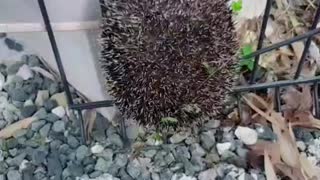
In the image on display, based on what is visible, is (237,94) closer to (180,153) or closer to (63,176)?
(180,153)

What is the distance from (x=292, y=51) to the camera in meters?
1.33

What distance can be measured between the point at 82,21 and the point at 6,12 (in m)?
0.14

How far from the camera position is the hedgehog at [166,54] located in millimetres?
1028

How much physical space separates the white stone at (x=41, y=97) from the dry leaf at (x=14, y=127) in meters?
0.04

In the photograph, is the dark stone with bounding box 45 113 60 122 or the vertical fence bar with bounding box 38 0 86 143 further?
the dark stone with bounding box 45 113 60 122

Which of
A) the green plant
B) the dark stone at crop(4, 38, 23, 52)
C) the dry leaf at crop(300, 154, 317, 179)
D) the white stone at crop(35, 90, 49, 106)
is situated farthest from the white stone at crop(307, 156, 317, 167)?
the dark stone at crop(4, 38, 23, 52)

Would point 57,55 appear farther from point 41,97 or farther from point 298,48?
point 298,48

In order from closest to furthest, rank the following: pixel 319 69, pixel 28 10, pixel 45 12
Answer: pixel 45 12 < pixel 28 10 < pixel 319 69

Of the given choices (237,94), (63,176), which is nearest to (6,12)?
(63,176)

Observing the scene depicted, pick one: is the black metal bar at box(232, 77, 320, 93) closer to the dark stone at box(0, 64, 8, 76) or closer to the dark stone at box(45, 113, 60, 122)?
the dark stone at box(45, 113, 60, 122)

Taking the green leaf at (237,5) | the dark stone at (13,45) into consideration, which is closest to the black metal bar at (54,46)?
the dark stone at (13,45)

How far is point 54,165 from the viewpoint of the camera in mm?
1183

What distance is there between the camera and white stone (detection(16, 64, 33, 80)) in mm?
1321

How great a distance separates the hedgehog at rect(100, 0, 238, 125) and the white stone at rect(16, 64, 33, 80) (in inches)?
10.9
